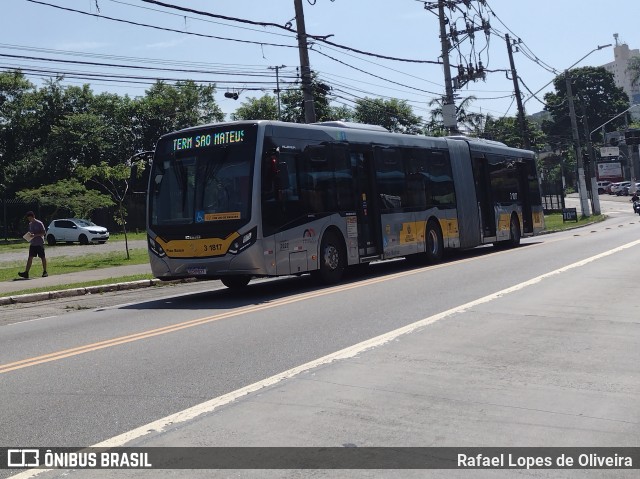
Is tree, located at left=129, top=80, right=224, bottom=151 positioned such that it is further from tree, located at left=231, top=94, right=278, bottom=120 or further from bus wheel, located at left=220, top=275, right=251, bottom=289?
bus wheel, located at left=220, top=275, right=251, bottom=289

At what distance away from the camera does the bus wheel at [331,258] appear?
16.4m

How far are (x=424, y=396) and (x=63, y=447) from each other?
9.49 feet

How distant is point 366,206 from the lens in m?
18.2

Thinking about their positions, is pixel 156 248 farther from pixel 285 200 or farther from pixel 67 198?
pixel 67 198

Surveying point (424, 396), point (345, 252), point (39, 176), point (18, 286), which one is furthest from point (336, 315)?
point (39, 176)

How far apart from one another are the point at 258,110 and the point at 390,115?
12.5m

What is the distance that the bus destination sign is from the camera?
48.8ft

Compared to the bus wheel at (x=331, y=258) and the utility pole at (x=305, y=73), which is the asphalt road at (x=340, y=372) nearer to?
the bus wheel at (x=331, y=258)

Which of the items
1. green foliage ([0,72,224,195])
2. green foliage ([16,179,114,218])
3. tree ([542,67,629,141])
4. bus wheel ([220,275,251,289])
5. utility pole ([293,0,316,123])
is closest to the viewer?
bus wheel ([220,275,251,289])

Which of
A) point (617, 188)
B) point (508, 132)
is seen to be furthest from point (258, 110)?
point (617, 188)

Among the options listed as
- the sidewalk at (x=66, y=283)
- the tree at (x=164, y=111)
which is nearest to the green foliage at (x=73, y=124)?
the tree at (x=164, y=111)

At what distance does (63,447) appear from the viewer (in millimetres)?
5387

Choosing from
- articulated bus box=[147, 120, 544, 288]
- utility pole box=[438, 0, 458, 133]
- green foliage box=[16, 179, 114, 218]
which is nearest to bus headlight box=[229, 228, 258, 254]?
articulated bus box=[147, 120, 544, 288]

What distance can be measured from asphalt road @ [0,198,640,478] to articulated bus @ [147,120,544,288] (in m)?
1.24
